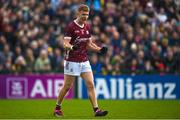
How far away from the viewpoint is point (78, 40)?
15539 millimetres

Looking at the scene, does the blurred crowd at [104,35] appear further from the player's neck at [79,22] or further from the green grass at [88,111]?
the player's neck at [79,22]

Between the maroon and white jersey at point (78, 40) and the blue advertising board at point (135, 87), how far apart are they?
29.8ft

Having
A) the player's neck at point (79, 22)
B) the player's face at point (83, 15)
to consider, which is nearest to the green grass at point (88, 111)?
the player's neck at point (79, 22)

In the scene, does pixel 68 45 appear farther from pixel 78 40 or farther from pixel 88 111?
A: pixel 88 111

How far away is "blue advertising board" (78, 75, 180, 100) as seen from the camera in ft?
81.2

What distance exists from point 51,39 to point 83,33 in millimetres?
10992

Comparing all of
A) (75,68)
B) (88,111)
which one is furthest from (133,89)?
(75,68)

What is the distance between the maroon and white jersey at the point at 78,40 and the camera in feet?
50.8

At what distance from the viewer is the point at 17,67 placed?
25.2m

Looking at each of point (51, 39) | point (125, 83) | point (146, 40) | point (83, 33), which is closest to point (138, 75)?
point (125, 83)

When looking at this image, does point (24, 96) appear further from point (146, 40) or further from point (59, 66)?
point (146, 40)

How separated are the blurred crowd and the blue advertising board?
1.06 feet

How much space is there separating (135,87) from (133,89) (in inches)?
4.1

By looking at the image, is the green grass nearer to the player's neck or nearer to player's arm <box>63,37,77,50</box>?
player's arm <box>63,37,77,50</box>
